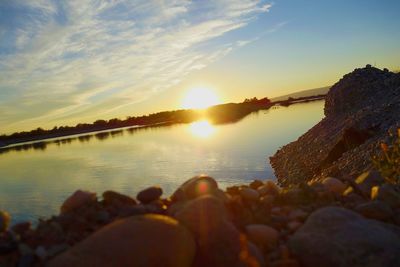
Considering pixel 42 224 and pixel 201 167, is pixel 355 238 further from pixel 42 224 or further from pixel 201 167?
pixel 201 167

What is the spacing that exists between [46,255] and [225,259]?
190 centimetres

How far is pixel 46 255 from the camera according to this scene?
439 centimetres

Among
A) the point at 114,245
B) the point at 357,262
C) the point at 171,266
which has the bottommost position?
the point at 357,262

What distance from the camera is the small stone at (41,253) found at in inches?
172

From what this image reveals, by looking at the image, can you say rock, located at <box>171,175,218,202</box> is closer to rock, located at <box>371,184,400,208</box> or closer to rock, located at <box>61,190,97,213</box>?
rock, located at <box>61,190,97,213</box>

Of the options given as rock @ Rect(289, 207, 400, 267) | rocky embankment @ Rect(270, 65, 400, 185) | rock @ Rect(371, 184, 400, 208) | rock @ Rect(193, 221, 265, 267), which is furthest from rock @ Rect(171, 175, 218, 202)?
rocky embankment @ Rect(270, 65, 400, 185)

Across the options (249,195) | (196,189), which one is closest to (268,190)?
(249,195)

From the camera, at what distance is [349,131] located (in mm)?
22578

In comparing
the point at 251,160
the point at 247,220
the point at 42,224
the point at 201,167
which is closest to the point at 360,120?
the point at 251,160

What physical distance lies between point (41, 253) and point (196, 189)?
2.23 m

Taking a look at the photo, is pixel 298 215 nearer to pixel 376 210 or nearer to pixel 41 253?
pixel 376 210

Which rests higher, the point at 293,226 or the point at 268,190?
the point at 268,190

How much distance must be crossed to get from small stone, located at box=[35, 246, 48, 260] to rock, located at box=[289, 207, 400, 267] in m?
2.72

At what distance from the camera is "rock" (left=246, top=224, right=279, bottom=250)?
4.93m
